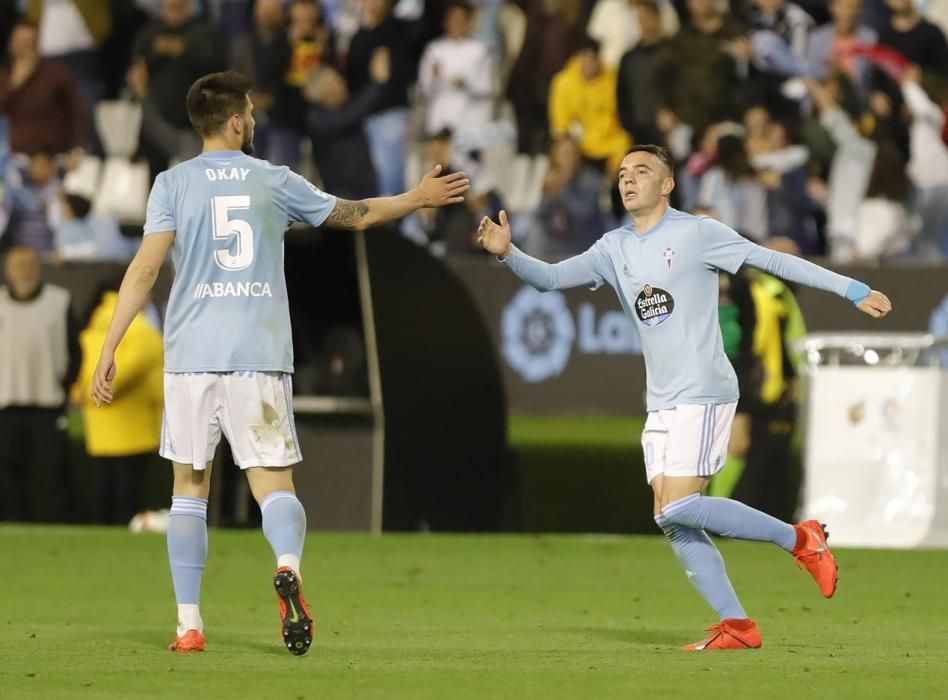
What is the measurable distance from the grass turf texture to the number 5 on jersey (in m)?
1.59

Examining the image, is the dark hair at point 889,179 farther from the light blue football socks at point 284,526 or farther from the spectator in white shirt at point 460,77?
the light blue football socks at point 284,526

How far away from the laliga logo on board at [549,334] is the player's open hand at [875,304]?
9901 millimetres

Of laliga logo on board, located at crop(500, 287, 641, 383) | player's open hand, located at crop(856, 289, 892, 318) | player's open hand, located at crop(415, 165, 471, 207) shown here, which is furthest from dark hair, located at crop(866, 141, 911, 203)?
player's open hand, located at crop(415, 165, 471, 207)

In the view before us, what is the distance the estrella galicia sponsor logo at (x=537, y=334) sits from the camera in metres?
18.8

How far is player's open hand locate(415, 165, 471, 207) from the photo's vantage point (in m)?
8.89

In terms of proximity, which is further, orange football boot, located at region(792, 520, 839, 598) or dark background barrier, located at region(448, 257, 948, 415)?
dark background barrier, located at region(448, 257, 948, 415)

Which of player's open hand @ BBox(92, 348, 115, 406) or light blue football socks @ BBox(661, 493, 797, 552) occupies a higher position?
player's open hand @ BBox(92, 348, 115, 406)

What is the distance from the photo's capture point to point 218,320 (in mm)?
8609

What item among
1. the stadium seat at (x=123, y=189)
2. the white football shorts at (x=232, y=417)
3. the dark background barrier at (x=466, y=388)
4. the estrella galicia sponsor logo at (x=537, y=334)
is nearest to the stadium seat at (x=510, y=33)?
the dark background barrier at (x=466, y=388)

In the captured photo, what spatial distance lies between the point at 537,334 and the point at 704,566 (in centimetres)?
982

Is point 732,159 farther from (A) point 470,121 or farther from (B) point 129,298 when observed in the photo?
(B) point 129,298

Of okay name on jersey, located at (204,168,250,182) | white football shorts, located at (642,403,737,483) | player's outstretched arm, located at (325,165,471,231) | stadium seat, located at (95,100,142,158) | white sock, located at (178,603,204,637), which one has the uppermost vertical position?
stadium seat, located at (95,100,142,158)

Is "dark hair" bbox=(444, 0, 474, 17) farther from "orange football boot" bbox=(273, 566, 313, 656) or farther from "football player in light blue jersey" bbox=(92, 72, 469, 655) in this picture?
"orange football boot" bbox=(273, 566, 313, 656)

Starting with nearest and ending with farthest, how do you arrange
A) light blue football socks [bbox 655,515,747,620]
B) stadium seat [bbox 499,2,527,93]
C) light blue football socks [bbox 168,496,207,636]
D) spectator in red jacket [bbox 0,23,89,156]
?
light blue football socks [bbox 168,496,207,636], light blue football socks [bbox 655,515,747,620], spectator in red jacket [bbox 0,23,89,156], stadium seat [bbox 499,2,527,93]
